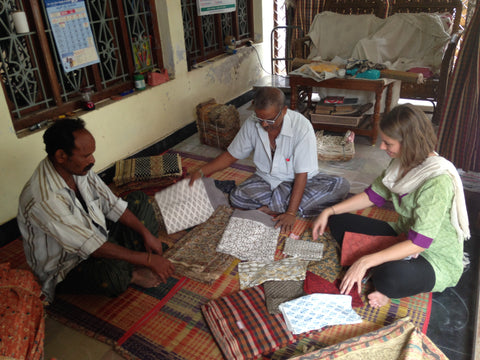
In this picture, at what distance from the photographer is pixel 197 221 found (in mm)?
2514

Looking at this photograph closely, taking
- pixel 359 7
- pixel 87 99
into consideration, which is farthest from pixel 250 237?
pixel 359 7

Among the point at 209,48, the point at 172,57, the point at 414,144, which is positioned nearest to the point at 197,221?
the point at 414,144

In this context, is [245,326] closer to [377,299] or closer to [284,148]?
[377,299]

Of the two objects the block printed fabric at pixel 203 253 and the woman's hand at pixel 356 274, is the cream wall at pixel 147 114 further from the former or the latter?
the woman's hand at pixel 356 274

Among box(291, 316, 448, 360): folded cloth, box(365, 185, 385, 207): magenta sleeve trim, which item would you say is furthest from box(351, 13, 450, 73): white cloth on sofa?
box(291, 316, 448, 360): folded cloth

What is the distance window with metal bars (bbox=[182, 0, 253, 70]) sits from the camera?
409 centimetres

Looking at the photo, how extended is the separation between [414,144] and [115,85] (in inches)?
102

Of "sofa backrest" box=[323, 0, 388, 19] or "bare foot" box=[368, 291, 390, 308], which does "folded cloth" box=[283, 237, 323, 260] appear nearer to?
"bare foot" box=[368, 291, 390, 308]

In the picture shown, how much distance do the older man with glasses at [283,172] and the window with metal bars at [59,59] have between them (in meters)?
1.29

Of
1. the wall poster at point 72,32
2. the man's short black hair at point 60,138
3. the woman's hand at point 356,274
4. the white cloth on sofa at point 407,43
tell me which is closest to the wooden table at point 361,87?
the white cloth on sofa at point 407,43

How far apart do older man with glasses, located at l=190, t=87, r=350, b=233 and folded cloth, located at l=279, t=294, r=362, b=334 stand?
→ 578mm

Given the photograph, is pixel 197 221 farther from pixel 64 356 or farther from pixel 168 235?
pixel 64 356

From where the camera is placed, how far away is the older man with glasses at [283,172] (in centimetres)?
237

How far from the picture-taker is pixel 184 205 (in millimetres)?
2490
